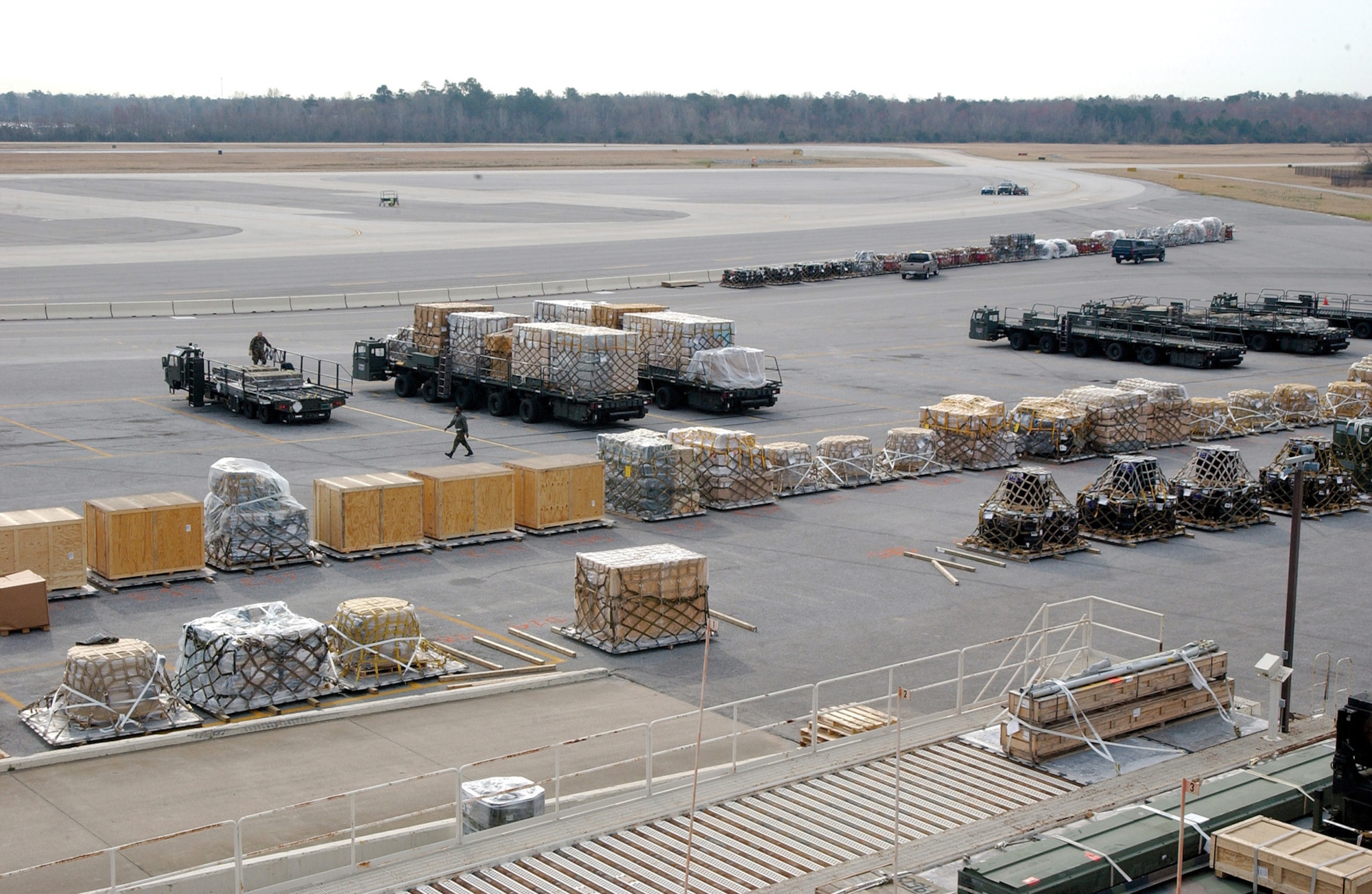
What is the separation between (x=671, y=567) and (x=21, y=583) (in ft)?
36.0

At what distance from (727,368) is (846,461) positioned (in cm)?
964

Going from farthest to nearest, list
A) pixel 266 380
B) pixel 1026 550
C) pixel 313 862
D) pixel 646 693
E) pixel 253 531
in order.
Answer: pixel 266 380, pixel 1026 550, pixel 253 531, pixel 646 693, pixel 313 862

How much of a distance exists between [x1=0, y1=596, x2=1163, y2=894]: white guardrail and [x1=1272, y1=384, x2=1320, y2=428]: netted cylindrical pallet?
80.0 feet

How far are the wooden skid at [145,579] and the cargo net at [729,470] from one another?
11.3 m

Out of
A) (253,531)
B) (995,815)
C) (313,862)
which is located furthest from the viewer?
(253,531)

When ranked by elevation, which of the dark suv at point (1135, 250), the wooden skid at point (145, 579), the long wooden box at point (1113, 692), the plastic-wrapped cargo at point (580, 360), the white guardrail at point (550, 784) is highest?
the dark suv at point (1135, 250)

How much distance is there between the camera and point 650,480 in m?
33.5

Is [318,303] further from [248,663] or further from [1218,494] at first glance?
[248,663]

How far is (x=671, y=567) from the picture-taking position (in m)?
25.2

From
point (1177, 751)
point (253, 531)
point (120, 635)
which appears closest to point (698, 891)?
point (1177, 751)

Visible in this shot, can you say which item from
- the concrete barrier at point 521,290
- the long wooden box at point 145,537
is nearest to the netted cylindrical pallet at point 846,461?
the long wooden box at point 145,537

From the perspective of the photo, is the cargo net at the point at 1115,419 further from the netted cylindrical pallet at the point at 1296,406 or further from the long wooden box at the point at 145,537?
the long wooden box at the point at 145,537

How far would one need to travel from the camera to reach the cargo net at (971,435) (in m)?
39.7

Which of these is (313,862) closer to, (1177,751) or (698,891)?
(698,891)
